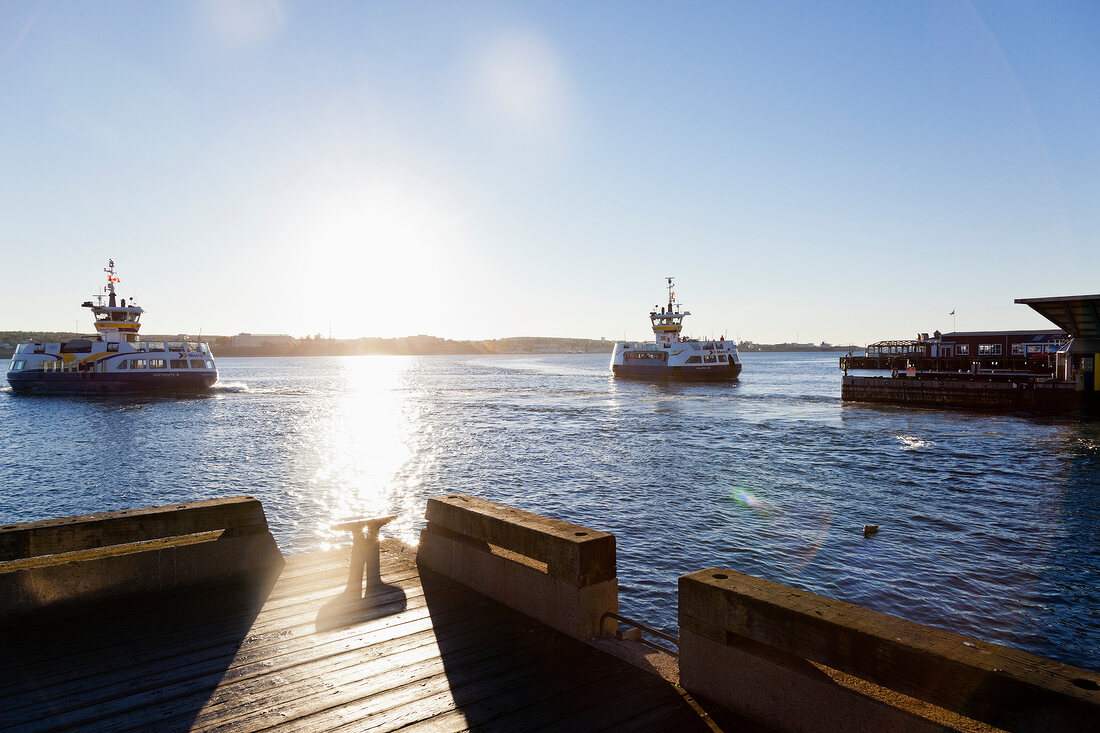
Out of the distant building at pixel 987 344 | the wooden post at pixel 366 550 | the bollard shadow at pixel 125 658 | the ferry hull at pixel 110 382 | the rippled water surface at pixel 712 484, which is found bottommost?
the rippled water surface at pixel 712 484

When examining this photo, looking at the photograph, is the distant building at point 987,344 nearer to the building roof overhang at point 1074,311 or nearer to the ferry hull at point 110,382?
the building roof overhang at point 1074,311

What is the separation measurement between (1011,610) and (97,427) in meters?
51.8

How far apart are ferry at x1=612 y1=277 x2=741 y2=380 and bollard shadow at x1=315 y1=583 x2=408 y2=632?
82.3 m

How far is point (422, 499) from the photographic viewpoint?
72.9 feet

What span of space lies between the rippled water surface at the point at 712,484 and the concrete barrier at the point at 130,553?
6.92 m

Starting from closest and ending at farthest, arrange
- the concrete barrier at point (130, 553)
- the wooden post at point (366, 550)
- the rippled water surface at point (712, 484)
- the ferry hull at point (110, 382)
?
the concrete barrier at point (130, 553) < the wooden post at point (366, 550) < the rippled water surface at point (712, 484) < the ferry hull at point (110, 382)

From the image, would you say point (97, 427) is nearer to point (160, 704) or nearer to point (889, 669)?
point (160, 704)

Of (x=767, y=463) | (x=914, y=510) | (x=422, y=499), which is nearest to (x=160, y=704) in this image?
(x=422, y=499)

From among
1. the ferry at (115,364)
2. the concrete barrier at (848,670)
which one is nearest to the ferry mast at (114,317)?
the ferry at (115,364)

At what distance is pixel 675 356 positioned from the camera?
286ft

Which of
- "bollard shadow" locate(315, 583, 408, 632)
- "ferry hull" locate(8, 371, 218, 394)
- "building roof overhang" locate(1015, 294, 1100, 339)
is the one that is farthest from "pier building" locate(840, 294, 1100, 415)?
"ferry hull" locate(8, 371, 218, 394)

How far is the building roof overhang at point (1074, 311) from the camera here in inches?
1609

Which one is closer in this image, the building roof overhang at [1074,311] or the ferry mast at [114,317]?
the building roof overhang at [1074,311]

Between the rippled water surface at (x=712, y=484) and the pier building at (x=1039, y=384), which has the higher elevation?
the pier building at (x=1039, y=384)
